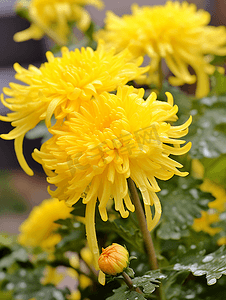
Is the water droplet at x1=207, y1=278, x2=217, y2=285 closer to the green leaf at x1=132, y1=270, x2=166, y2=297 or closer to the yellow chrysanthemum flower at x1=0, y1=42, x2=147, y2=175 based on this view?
the green leaf at x1=132, y1=270, x2=166, y2=297

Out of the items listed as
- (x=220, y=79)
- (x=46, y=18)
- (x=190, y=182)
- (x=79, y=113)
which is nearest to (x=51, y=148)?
(x=79, y=113)

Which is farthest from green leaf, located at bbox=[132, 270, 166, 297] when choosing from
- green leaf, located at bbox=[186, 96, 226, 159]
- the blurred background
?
the blurred background

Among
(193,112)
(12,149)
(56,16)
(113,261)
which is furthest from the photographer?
(12,149)

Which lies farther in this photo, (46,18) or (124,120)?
(46,18)

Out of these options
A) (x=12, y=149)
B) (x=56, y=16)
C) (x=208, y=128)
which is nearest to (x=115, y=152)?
(x=208, y=128)

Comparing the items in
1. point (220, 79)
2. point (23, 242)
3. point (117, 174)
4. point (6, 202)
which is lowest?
point (6, 202)

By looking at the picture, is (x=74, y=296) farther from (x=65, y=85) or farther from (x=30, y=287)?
(x=65, y=85)

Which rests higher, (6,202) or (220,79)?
(220,79)

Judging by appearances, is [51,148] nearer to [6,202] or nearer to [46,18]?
[46,18]
